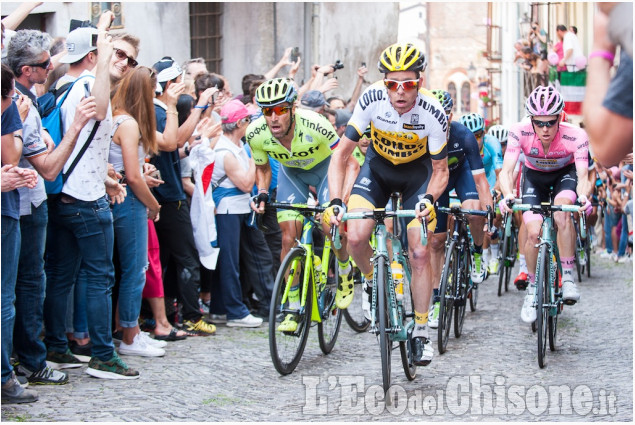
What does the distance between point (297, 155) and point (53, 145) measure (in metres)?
2.16

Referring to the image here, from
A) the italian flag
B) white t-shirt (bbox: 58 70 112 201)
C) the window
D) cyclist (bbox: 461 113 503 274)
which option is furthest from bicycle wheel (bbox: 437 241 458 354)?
the italian flag

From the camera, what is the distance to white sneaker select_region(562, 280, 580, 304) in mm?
8641

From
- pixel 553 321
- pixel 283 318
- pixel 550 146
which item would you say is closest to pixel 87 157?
pixel 283 318

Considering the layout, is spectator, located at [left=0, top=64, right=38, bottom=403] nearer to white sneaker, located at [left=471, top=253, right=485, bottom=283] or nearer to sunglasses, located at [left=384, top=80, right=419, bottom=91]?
sunglasses, located at [left=384, top=80, right=419, bottom=91]

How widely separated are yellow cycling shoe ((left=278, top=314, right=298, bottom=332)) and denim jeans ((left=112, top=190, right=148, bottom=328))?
1.18 m

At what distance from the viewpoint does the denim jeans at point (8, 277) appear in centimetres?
594

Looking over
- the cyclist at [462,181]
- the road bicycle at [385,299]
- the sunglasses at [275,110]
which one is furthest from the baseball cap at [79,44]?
the cyclist at [462,181]

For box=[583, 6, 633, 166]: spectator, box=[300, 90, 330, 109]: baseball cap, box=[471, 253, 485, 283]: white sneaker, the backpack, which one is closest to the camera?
box=[583, 6, 633, 166]: spectator

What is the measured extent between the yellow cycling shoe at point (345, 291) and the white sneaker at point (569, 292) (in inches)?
72.3

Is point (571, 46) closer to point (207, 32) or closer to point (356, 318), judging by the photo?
point (207, 32)

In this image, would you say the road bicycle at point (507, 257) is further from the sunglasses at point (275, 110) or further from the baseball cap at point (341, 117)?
the sunglasses at point (275, 110)

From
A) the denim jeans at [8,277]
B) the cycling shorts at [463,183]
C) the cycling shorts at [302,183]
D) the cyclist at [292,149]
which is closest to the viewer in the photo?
the denim jeans at [8,277]

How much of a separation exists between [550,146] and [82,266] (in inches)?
176

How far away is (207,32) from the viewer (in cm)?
1844
